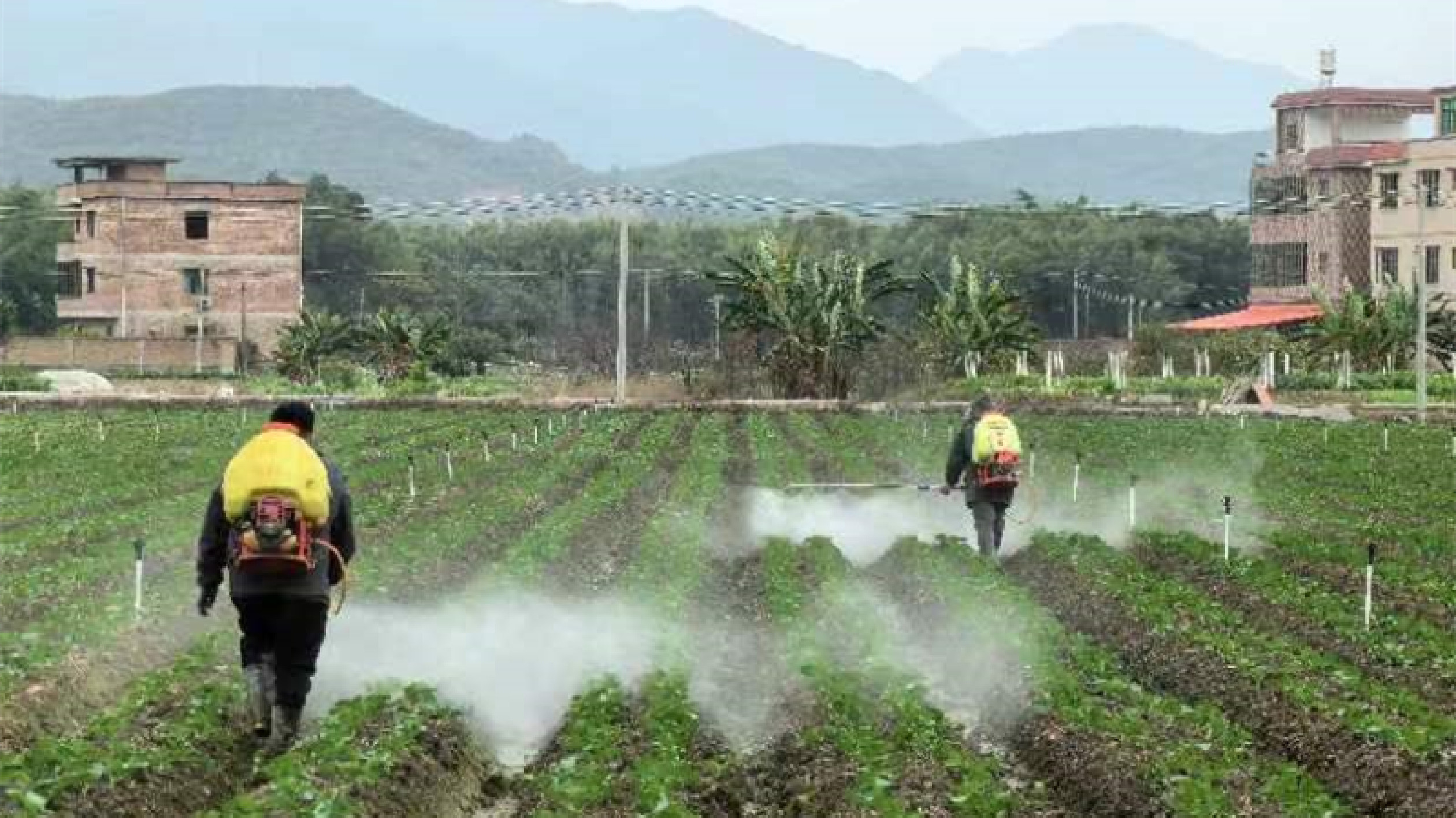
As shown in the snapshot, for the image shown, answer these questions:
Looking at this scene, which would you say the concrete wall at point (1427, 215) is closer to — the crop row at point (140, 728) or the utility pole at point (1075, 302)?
the utility pole at point (1075, 302)

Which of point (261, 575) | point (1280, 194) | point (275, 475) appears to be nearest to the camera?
point (275, 475)

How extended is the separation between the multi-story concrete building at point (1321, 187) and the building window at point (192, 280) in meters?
42.1

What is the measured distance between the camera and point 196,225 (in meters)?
107

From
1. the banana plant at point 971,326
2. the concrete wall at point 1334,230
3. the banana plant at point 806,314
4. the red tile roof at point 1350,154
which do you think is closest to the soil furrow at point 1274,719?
the banana plant at point 806,314

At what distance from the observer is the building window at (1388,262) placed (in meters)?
96.9

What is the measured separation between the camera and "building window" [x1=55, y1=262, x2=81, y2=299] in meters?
108

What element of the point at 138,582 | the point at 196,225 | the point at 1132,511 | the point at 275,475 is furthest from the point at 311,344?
the point at 275,475

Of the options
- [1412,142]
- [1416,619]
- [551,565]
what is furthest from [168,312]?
[1416,619]

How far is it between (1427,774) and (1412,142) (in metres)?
87.2

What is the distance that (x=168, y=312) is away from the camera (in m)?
106

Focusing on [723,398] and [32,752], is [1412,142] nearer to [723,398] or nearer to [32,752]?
[723,398]

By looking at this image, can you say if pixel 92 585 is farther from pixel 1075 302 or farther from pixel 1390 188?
pixel 1075 302

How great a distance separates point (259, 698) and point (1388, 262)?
287 feet

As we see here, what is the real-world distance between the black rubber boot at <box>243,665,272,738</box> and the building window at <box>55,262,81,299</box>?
3759 inches
